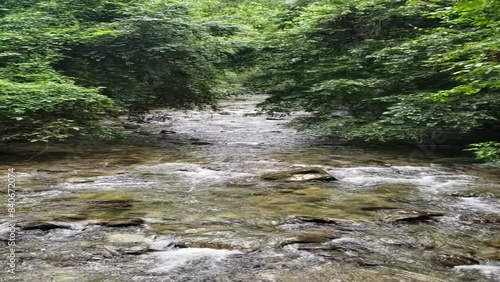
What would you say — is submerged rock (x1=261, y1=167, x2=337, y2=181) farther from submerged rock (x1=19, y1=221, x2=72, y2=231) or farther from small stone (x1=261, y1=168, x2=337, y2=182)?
submerged rock (x1=19, y1=221, x2=72, y2=231)

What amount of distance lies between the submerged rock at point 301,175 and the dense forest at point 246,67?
8.13 feet

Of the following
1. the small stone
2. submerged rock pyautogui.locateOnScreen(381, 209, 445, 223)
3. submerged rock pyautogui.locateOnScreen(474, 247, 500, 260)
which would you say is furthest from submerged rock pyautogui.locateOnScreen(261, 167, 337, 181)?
submerged rock pyautogui.locateOnScreen(474, 247, 500, 260)

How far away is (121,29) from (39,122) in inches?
139

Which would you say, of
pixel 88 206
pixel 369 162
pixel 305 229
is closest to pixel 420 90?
pixel 369 162

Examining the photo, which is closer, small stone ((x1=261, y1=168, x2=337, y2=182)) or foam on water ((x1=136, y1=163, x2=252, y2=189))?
small stone ((x1=261, y1=168, x2=337, y2=182))

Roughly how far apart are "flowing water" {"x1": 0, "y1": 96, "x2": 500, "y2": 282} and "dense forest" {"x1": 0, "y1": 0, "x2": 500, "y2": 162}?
0.94m

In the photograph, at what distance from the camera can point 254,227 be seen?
5410 mm

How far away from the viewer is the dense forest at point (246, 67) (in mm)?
9836

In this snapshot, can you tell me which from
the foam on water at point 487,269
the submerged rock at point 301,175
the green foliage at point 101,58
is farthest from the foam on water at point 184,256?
the green foliage at point 101,58

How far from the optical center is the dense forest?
984cm

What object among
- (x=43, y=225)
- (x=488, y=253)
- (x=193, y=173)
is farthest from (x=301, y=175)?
(x=43, y=225)

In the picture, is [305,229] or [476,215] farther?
[476,215]

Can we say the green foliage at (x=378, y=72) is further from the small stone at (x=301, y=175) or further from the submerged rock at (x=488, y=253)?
the submerged rock at (x=488, y=253)

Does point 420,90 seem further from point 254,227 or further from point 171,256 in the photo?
point 171,256
